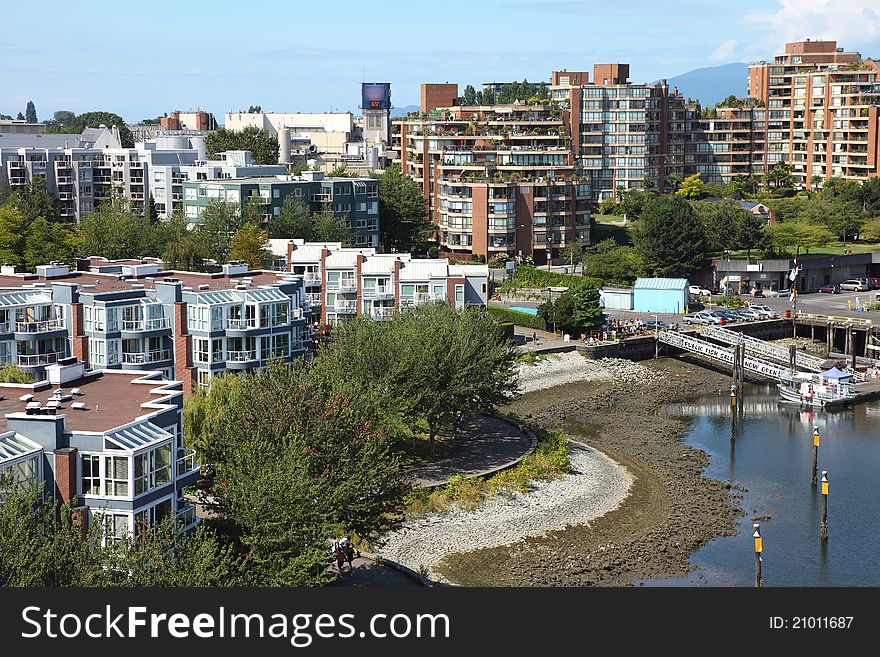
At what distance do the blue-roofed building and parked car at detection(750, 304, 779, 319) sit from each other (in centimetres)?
465

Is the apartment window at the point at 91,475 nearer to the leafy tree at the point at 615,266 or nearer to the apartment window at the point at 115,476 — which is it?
the apartment window at the point at 115,476

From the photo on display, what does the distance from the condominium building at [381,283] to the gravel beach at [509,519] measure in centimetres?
1947

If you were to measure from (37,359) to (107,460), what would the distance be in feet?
77.4

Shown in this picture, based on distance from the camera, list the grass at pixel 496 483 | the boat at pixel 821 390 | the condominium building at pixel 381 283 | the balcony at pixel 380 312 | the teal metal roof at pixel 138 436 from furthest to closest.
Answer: the balcony at pixel 380 312
the condominium building at pixel 381 283
the boat at pixel 821 390
the grass at pixel 496 483
the teal metal roof at pixel 138 436

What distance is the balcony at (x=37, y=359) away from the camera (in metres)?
51.4

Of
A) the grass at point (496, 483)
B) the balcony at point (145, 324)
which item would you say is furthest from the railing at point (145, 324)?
the grass at point (496, 483)

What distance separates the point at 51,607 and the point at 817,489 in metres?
37.8

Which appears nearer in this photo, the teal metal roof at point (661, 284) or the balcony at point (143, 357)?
the balcony at point (143, 357)

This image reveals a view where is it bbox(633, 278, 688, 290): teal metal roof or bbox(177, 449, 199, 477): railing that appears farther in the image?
bbox(633, 278, 688, 290): teal metal roof

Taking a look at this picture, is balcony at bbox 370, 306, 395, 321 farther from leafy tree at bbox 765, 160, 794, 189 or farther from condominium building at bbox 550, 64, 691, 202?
leafy tree at bbox 765, 160, 794, 189

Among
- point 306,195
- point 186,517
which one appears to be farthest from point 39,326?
point 306,195

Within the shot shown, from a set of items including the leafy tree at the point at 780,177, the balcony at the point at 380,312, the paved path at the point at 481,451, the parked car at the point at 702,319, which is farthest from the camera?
the leafy tree at the point at 780,177

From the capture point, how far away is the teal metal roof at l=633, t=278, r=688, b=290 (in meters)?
88.1

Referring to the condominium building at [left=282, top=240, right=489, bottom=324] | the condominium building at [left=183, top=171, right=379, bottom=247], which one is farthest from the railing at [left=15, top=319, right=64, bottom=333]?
the condominium building at [left=183, top=171, right=379, bottom=247]
